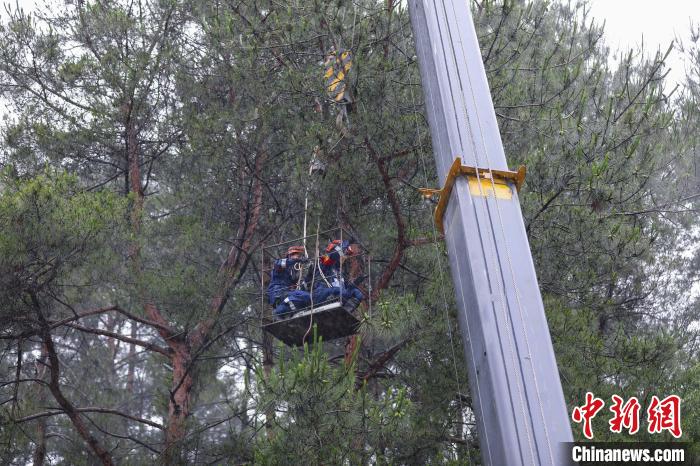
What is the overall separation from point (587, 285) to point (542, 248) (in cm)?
70

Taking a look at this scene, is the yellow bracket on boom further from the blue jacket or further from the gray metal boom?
the blue jacket

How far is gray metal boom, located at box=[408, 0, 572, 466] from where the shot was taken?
3666 mm

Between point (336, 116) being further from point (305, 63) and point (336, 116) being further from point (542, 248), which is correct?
point (542, 248)

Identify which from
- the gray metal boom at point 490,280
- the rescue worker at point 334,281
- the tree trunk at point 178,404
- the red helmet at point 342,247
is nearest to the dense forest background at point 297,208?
the tree trunk at point 178,404

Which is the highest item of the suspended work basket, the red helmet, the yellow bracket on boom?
the red helmet
